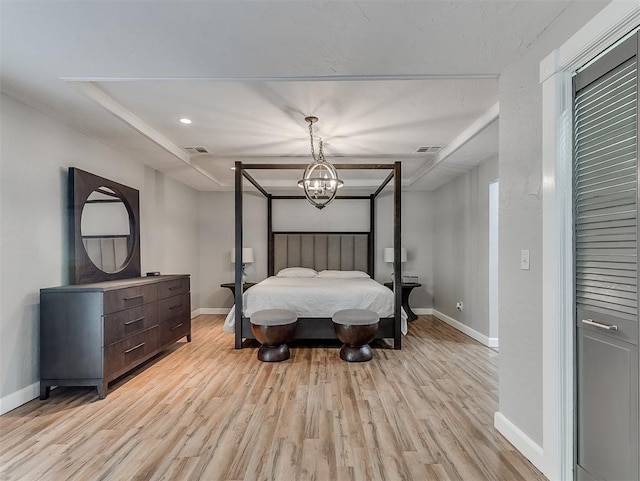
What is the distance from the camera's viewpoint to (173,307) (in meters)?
4.08

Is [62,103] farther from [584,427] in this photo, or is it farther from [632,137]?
[584,427]

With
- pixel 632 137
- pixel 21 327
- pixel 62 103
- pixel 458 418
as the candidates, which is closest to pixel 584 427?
pixel 458 418

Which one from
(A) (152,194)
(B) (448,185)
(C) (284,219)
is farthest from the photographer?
(C) (284,219)

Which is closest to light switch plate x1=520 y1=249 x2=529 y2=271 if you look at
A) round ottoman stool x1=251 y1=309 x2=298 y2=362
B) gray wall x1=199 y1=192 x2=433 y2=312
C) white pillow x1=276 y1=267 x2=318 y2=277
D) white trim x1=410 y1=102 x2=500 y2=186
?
white trim x1=410 y1=102 x2=500 y2=186

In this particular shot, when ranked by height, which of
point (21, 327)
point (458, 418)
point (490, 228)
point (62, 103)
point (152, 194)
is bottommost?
point (458, 418)

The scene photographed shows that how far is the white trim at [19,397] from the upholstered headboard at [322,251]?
3.86 metres

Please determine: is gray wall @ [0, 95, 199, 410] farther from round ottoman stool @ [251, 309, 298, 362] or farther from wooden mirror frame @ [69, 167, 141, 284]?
round ottoman stool @ [251, 309, 298, 362]

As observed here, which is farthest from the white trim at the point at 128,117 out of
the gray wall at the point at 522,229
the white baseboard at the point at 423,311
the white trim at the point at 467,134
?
the white baseboard at the point at 423,311

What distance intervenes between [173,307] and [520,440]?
11.8 feet

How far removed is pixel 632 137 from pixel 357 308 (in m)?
3.17

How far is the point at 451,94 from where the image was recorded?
9.11 ft

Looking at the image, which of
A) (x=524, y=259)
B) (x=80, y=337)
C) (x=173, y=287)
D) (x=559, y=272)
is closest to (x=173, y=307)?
(x=173, y=287)

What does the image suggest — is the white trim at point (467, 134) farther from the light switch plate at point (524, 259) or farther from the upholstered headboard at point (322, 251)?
the upholstered headboard at point (322, 251)

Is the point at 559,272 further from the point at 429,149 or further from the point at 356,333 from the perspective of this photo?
the point at 429,149
